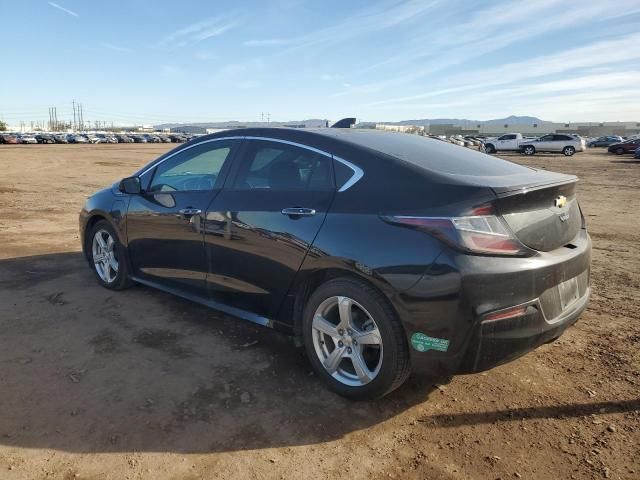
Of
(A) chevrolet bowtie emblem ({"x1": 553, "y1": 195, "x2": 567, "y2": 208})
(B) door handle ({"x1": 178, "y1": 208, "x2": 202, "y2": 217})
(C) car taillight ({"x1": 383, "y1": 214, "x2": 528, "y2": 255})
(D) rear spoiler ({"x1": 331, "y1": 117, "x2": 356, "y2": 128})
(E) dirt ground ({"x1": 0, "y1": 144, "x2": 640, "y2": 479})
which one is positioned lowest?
(E) dirt ground ({"x1": 0, "y1": 144, "x2": 640, "y2": 479})

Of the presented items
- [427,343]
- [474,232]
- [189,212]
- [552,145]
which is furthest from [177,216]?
[552,145]

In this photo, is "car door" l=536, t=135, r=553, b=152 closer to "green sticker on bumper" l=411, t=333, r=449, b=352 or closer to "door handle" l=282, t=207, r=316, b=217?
"door handle" l=282, t=207, r=316, b=217

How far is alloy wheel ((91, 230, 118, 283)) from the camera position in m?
5.12

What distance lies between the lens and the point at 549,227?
2.99m

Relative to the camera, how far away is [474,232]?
8.80 feet

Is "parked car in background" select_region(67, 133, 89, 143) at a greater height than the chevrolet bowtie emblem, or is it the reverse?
"parked car in background" select_region(67, 133, 89, 143)

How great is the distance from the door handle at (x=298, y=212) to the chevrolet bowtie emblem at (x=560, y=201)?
4.87 ft

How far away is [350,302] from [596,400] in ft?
5.43

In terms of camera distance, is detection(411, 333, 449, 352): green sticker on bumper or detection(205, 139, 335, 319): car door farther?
detection(205, 139, 335, 319): car door

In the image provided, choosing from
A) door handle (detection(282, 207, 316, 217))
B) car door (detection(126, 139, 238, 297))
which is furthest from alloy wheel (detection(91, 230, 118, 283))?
door handle (detection(282, 207, 316, 217))

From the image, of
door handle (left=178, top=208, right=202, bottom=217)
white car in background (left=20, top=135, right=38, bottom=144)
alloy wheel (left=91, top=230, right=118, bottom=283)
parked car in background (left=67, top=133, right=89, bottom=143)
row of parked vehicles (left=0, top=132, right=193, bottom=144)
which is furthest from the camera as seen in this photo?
parked car in background (left=67, top=133, right=89, bottom=143)

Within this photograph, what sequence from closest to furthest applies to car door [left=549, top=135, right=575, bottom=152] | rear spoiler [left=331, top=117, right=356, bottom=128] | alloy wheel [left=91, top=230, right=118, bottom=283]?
→ rear spoiler [left=331, top=117, right=356, bottom=128]
alloy wheel [left=91, top=230, right=118, bottom=283]
car door [left=549, top=135, right=575, bottom=152]

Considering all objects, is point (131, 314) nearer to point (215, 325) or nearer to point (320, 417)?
point (215, 325)

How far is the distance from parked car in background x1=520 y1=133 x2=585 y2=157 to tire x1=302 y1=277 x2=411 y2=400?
1599 inches
